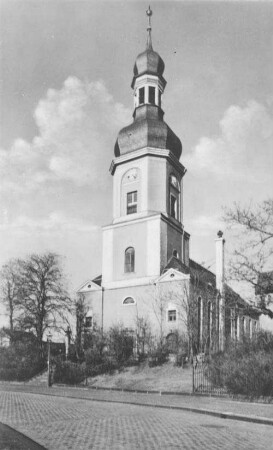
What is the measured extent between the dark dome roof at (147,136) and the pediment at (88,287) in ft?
36.2

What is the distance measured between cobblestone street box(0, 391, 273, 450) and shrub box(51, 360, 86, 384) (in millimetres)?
15251

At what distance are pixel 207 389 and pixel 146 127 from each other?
2401 cm

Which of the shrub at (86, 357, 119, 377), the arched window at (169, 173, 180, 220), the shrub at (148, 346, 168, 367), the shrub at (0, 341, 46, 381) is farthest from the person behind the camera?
the arched window at (169, 173, 180, 220)

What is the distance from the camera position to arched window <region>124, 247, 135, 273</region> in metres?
40.5

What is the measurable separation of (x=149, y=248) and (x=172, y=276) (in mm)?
3413

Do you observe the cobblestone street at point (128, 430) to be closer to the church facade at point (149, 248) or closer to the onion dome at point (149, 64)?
the church facade at point (149, 248)

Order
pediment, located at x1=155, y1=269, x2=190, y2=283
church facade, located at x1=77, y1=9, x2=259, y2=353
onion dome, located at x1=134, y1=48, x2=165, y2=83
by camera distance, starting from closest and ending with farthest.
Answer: pediment, located at x1=155, y1=269, x2=190, y2=283 → church facade, located at x1=77, y1=9, x2=259, y2=353 → onion dome, located at x1=134, y1=48, x2=165, y2=83

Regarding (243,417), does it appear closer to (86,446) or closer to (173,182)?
(86,446)

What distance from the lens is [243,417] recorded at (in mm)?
13539

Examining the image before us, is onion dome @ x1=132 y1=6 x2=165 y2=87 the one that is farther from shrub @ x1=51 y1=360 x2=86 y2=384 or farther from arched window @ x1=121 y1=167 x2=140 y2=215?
shrub @ x1=51 y1=360 x2=86 y2=384

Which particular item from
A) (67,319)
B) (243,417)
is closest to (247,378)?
(243,417)

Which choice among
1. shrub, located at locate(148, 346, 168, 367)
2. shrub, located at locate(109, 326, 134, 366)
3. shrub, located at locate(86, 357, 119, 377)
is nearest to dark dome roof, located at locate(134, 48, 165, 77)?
shrub, located at locate(109, 326, 134, 366)

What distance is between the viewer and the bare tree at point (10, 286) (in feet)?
134

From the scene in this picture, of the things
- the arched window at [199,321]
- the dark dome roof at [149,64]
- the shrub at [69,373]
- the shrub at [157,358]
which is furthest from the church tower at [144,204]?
the shrub at [69,373]
